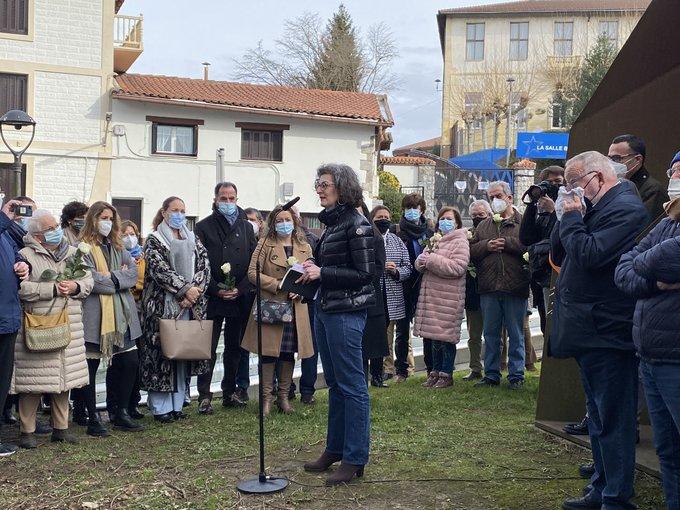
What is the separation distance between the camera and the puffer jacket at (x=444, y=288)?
28.7 ft

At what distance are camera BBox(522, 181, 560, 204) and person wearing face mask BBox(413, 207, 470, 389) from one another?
6.55 feet

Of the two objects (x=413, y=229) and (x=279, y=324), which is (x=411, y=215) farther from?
(x=279, y=324)

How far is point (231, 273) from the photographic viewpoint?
8.09 m

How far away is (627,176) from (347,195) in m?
1.80

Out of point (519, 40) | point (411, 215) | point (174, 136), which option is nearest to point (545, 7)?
point (519, 40)

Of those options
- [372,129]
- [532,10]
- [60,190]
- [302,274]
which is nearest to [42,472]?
[302,274]

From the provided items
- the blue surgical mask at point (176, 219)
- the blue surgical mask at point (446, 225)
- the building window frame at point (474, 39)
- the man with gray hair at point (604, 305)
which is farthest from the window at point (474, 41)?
the man with gray hair at point (604, 305)

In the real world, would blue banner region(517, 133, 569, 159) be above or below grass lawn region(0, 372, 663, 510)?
above

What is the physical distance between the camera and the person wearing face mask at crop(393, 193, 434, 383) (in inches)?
374

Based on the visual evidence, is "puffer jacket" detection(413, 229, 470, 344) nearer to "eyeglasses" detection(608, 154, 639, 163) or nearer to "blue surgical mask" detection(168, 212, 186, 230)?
"blue surgical mask" detection(168, 212, 186, 230)

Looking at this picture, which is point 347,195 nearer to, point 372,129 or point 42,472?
point 42,472

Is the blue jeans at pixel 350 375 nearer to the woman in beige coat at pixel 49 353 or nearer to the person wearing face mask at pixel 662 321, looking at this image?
the person wearing face mask at pixel 662 321

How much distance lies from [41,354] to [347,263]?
2.60m

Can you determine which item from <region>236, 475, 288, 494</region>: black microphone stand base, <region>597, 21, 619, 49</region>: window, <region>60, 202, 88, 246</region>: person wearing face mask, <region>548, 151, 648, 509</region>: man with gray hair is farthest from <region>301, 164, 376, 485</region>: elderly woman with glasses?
<region>597, 21, 619, 49</region>: window
